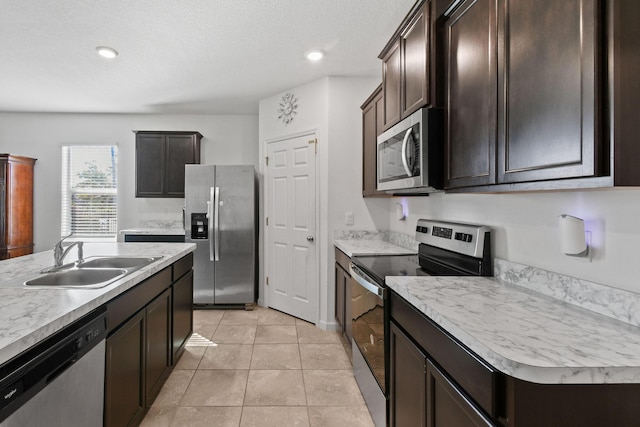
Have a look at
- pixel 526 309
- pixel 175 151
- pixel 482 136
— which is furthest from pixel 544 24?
pixel 175 151

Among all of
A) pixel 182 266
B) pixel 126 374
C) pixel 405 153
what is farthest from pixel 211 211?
pixel 405 153

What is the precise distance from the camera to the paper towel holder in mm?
1175

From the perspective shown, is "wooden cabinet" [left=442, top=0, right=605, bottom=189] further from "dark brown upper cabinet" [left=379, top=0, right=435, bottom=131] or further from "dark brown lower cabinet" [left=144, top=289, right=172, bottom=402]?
"dark brown lower cabinet" [left=144, top=289, right=172, bottom=402]

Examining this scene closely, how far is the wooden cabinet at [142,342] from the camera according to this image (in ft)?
4.83

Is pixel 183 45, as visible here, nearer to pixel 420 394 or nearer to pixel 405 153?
pixel 405 153

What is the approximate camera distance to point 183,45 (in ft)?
9.02

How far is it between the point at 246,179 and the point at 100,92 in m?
2.04

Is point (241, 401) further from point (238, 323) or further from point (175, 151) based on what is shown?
point (175, 151)

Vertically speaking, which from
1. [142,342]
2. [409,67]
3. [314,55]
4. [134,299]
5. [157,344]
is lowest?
[157,344]

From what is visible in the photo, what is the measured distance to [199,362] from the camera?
2.62 meters

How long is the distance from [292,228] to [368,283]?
75.4 inches

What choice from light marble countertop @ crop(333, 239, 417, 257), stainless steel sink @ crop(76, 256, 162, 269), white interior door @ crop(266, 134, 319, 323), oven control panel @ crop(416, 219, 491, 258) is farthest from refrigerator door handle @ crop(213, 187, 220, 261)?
oven control panel @ crop(416, 219, 491, 258)

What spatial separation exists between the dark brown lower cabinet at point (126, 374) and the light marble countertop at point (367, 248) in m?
1.45

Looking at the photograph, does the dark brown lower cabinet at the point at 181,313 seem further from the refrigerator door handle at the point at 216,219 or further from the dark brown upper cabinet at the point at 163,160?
the dark brown upper cabinet at the point at 163,160
